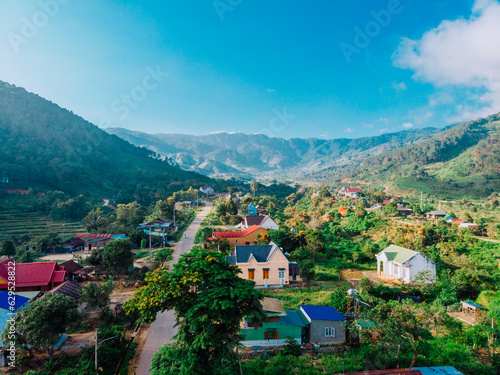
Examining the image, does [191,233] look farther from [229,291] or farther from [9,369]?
[229,291]

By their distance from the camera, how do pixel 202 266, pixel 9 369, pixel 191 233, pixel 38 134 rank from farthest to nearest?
pixel 38 134 < pixel 191 233 < pixel 9 369 < pixel 202 266

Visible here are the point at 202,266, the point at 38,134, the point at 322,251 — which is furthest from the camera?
the point at 38,134

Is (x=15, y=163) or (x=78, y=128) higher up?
(x=78, y=128)

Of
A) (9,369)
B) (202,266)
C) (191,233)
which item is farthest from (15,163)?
(202,266)

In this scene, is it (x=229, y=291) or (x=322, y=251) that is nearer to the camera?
(x=229, y=291)

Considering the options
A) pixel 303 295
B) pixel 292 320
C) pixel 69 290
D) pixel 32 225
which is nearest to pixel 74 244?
pixel 32 225

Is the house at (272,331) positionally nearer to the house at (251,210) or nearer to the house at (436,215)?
the house at (251,210)

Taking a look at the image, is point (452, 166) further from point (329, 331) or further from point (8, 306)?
point (8, 306)
